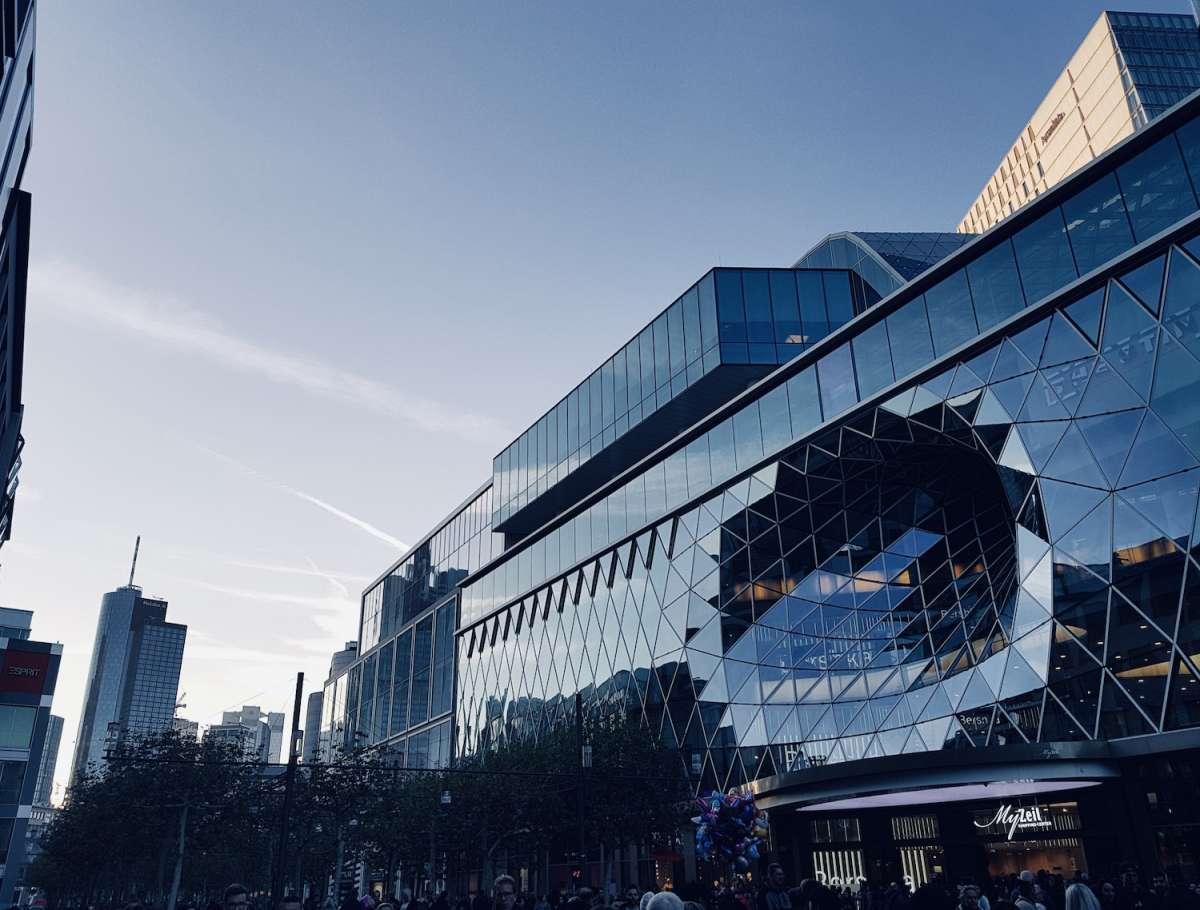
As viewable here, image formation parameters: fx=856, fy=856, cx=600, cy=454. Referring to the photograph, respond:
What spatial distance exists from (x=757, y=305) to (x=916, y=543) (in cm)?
1590

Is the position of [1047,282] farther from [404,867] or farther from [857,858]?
[404,867]

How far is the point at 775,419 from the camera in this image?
41125 mm

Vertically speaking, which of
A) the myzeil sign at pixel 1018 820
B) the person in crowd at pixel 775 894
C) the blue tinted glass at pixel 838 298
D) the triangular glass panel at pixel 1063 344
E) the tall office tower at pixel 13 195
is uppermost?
the blue tinted glass at pixel 838 298

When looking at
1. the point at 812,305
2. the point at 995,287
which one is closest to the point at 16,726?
the point at 812,305

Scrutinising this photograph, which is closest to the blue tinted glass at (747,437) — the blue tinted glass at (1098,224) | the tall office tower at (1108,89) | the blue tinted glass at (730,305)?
the blue tinted glass at (730,305)

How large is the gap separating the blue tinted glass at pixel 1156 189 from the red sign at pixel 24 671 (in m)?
76.3

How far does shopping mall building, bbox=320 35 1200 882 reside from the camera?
27250 millimetres

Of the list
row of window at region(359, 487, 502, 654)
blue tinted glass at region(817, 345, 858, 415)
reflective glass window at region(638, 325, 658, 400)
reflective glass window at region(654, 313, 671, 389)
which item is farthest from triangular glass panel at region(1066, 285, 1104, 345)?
row of window at region(359, 487, 502, 654)

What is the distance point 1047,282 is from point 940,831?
21686 mm

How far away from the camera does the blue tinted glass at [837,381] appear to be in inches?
1479

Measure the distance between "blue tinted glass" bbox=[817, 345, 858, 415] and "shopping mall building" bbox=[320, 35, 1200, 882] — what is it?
0.15 m

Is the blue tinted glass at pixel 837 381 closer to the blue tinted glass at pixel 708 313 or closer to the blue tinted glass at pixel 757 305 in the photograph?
the blue tinted glass at pixel 757 305

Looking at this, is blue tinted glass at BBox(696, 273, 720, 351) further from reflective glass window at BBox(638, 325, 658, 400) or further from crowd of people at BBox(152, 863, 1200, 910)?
crowd of people at BBox(152, 863, 1200, 910)

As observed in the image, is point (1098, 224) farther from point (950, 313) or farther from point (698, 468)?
point (698, 468)
